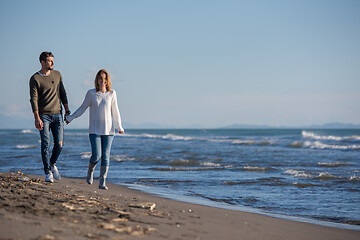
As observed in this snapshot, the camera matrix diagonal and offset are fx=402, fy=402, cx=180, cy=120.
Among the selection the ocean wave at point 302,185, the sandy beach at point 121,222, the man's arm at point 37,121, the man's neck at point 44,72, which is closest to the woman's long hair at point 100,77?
the man's neck at point 44,72

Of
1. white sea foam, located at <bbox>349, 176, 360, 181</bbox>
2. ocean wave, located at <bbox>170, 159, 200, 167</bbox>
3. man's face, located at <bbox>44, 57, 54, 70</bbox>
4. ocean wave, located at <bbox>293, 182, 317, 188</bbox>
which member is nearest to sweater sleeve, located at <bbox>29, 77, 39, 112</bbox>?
man's face, located at <bbox>44, 57, 54, 70</bbox>

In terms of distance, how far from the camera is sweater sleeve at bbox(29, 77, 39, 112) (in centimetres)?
598

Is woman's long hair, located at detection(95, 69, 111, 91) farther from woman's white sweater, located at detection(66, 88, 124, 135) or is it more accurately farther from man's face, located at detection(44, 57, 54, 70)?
man's face, located at detection(44, 57, 54, 70)

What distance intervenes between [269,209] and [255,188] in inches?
83.8

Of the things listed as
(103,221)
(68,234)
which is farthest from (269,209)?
(68,234)

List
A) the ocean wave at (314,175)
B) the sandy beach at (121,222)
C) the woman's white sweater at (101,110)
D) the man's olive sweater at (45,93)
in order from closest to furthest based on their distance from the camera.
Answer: the sandy beach at (121,222) < the woman's white sweater at (101,110) < the man's olive sweater at (45,93) < the ocean wave at (314,175)

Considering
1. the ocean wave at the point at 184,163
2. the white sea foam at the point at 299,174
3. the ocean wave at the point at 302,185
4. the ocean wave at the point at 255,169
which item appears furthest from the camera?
the ocean wave at the point at 184,163

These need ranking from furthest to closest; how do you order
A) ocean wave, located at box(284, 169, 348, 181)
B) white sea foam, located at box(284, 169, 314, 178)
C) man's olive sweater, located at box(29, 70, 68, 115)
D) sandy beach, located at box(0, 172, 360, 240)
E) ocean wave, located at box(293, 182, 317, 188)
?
white sea foam, located at box(284, 169, 314, 178)
ocean wave, located at box(284, 169, 348, 181)
ocean wave, located at box(293, 182, 317, 188)
man's olive sweater, located at box(29, 70, 68, 115)
sandy beach, located at box(0, 172, 360, 240)

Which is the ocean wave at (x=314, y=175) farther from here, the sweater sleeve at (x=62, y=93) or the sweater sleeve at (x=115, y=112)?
the sweater sleeve at (x=62, y=93)

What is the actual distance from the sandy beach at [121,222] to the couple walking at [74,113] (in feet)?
3.14

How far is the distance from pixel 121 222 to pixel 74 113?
8.75 ft

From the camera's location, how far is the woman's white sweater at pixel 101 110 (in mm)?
5906

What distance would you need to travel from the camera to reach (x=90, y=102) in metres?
5.96

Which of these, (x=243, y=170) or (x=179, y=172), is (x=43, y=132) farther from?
(x=243, y=170)
